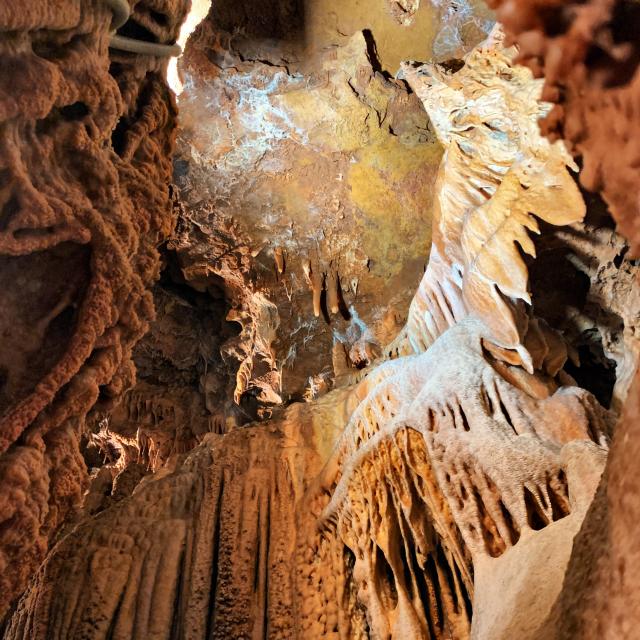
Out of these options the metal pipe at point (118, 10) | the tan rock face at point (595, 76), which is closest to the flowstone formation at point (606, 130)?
the tan rock face at point (595, 76)

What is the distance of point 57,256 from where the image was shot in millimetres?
2676

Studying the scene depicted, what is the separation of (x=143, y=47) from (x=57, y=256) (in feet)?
4.09

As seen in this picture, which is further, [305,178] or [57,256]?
[305,178]

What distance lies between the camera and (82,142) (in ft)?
8.36

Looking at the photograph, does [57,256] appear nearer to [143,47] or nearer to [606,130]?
[143,47]

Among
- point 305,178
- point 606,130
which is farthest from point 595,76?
point 305,178

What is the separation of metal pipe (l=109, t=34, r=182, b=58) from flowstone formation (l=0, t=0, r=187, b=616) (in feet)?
0.20

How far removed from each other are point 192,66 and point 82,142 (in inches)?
121

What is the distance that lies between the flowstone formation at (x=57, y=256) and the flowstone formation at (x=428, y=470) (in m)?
1.44

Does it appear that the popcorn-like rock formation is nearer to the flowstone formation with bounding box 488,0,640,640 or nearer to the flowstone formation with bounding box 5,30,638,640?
the flowstone formation with bounding box 5,30,638,640

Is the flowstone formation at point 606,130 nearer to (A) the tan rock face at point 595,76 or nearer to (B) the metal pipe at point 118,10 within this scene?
(A) the tan rock face at point 595,76

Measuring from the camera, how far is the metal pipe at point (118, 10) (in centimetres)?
264

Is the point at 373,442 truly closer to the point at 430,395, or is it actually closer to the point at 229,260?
the point at 430,395

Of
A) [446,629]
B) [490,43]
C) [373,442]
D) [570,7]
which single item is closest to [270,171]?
[490,43]
